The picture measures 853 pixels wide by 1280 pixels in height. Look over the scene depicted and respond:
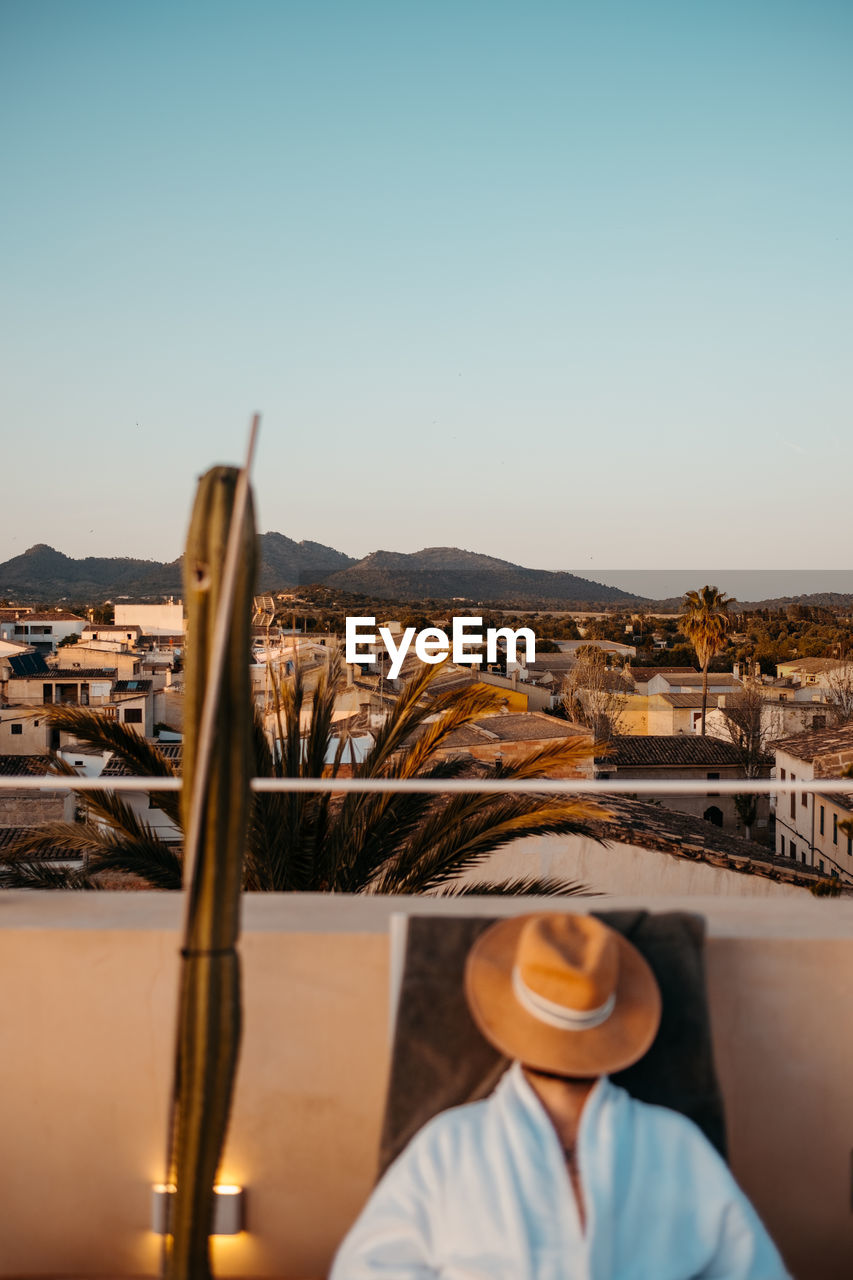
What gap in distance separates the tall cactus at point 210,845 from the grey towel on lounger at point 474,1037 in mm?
434

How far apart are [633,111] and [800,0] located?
3.42 meters

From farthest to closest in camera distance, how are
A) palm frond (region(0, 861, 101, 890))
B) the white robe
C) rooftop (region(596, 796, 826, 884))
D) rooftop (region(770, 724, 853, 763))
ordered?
rooftop (region(770, 724, 853, 763)), rooftop (region(596, 796, 826, 884)), palm frond (region(0, 861, 101, 890)), the white robe

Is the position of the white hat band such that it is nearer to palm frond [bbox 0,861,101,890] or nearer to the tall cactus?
the tall cactus

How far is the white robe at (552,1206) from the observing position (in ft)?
4.85

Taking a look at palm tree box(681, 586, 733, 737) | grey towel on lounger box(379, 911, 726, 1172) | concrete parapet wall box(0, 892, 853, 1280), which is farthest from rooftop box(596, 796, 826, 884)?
palm tree box(681, 586, 733, 737)

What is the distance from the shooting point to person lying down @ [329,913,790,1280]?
1487 mm

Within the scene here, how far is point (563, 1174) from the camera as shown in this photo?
4.97ft

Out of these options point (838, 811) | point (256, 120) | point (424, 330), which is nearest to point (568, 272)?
point (424, 330)

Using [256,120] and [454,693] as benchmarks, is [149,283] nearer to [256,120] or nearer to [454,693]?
[256,120]

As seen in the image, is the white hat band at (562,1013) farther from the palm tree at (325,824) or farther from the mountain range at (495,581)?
the mountain range at (495,581)

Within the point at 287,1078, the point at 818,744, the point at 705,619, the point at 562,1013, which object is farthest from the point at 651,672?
the point at 562,1013

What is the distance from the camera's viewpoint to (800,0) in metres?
16.5

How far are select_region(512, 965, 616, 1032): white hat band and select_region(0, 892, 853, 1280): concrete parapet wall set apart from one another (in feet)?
1.21

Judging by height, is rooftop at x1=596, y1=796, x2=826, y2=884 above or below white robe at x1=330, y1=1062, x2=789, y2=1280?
below
